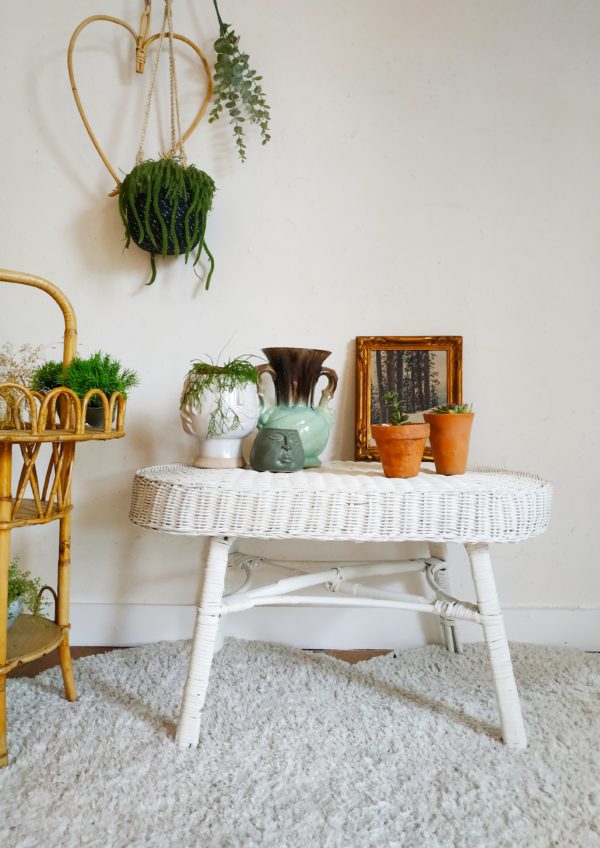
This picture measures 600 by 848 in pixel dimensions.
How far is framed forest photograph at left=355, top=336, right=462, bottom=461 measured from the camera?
4.80 ft

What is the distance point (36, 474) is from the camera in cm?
105

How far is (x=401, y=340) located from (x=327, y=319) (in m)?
0.19

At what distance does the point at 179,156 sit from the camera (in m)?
1.47

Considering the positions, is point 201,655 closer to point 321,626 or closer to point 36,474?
point 36,474

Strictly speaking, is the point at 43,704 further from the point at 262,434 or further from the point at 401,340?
the point at 401,340

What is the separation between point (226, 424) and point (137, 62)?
3.18ft

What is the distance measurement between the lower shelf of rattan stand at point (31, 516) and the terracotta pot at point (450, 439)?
70cm

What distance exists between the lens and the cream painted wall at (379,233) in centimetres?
149

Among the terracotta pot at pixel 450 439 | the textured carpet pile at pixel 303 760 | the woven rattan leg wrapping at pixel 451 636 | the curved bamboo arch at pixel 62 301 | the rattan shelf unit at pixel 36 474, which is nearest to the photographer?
the textured carpet pile at pixel 303 760

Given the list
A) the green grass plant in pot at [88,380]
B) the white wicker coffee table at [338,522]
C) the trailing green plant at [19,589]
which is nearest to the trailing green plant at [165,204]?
the green grass plant in pot at [88,380]

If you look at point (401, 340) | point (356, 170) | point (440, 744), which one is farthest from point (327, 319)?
point (440, 744)

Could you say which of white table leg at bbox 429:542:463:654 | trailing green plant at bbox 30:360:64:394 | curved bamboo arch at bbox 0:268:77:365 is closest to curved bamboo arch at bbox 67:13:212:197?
curved bamboo arch at bbox 0:268:77:365

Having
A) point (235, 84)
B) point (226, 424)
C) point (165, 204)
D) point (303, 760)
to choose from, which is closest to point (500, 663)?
point (303, 760)

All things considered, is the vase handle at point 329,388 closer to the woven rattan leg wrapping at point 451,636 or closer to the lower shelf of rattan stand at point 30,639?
the woven rattan leg wrapping at point 451,636
